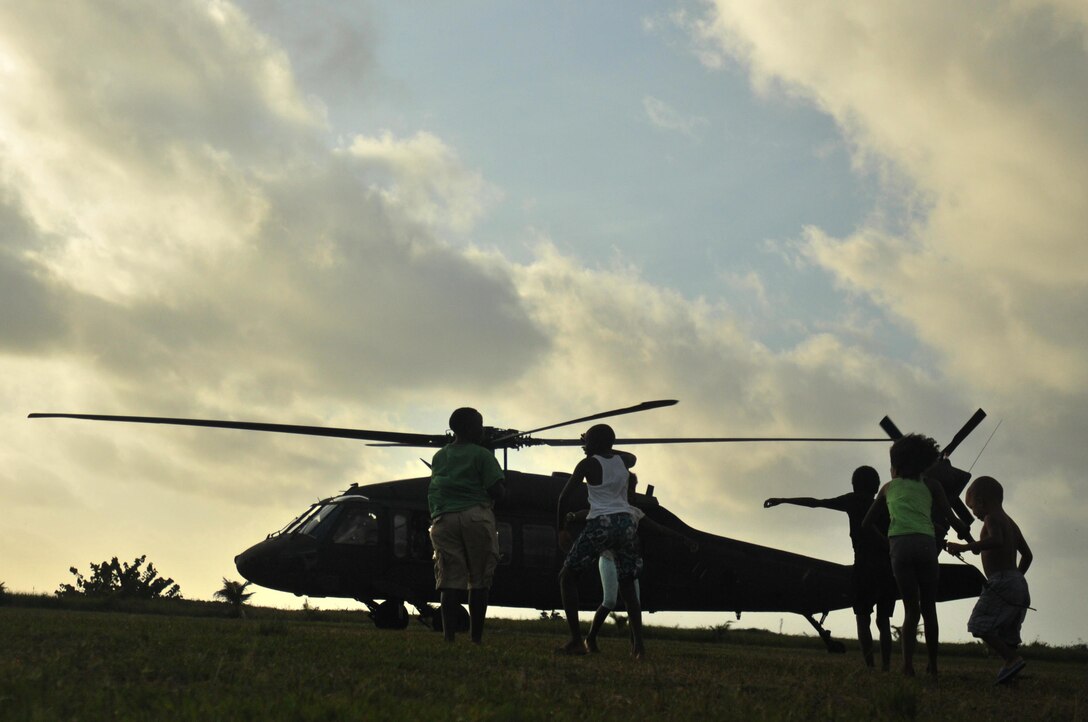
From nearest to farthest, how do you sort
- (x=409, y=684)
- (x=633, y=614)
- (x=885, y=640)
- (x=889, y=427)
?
(x=409, y=684)
(x=633, y=614)
(x=885, y=640)
(x=889, y=427)

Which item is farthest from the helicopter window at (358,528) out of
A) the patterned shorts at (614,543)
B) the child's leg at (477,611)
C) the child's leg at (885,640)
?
the child's leg at (885,640)

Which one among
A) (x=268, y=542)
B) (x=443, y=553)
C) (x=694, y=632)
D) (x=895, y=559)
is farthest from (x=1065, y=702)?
(x=268, y=542)

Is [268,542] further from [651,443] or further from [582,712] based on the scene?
[582,712]

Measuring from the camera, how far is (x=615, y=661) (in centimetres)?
935

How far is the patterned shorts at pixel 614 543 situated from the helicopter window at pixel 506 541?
25.2ft

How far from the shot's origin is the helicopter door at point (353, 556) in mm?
17250

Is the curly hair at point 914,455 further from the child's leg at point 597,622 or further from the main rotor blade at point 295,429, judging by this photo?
the main rotor blade at point 295,429

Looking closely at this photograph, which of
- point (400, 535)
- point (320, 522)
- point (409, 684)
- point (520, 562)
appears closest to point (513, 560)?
point (520, 562)

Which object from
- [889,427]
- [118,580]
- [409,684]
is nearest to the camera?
[409,684]

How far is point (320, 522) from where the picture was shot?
57.7 ft

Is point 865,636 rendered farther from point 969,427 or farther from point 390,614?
point 390,614

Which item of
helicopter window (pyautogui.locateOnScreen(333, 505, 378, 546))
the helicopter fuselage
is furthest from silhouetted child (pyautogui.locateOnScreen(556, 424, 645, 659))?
helicopter window (pyautogui.locateOnScreen(333, 505, 378, 546))

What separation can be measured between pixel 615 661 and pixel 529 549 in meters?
8.81

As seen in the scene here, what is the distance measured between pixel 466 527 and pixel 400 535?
7309 mm
